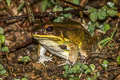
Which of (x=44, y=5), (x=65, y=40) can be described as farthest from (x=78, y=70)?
(x=44, y=5)

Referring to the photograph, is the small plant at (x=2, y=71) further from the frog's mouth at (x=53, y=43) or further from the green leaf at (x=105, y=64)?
the green leaf at (x=105, y=64)

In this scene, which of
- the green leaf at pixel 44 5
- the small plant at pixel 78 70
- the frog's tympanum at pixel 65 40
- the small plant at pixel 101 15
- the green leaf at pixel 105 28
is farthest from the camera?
the green leaf at pixel 44 5

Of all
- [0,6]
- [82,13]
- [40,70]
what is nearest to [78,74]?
[40,70]

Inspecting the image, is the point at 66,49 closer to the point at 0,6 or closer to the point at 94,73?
the point at 94,73

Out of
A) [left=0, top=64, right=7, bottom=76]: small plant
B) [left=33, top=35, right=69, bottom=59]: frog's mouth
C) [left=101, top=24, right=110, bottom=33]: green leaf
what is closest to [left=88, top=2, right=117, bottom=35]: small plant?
[left=101, top=24, right=110, bottom=33]: green leaf

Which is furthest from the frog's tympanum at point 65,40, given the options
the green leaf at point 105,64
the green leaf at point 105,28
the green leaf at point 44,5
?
the green leaf at point 44,5

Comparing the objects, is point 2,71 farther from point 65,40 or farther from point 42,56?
point 65,40
